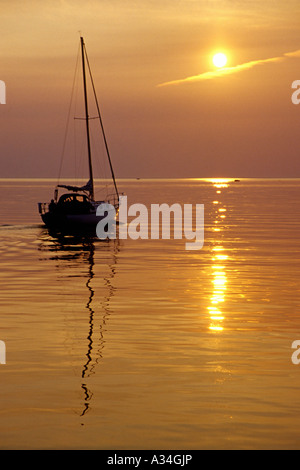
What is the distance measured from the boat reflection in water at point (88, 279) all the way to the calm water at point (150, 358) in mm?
92

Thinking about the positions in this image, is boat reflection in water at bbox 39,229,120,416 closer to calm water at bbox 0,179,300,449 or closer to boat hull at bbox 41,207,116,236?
calm water at bbox 0,179,300,449

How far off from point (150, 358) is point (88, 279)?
19889 mm

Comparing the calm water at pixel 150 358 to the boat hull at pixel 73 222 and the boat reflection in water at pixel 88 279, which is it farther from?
the boat hull at pixel 73 222

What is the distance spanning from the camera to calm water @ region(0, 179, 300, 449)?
1486cm

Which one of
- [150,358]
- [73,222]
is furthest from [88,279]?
[73,222]

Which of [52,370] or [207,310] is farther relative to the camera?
[207,310]

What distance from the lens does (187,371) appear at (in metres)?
19.5

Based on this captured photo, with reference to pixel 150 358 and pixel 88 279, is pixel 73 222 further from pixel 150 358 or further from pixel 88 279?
pixel 150 358

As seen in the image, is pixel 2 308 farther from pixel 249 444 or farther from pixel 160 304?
pixel 249 444

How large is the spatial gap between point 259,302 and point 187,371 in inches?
496

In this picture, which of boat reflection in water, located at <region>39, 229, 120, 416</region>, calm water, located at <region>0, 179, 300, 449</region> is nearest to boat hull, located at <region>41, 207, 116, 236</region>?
boat reflection in water, located at <region>39, 229, 120, 416</region>

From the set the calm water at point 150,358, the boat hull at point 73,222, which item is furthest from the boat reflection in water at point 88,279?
the boat hull at point 73,222

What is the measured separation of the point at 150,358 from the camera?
68.7 ft
